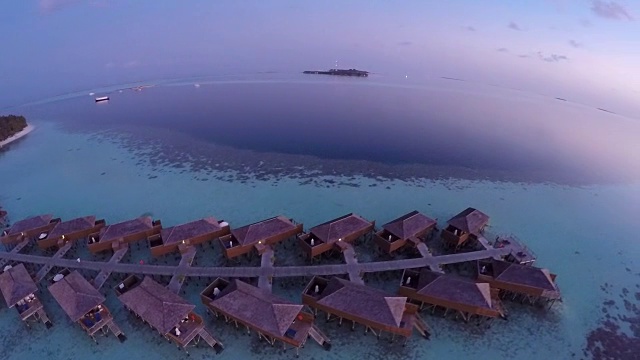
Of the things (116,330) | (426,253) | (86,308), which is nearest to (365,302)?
(426,253)

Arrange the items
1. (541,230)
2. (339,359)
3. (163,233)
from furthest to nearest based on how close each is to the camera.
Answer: (541,230), (163,233), (339,359)

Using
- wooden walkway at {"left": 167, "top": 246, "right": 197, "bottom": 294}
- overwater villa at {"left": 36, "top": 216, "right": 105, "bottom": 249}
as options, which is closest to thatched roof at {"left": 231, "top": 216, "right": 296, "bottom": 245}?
wooden walkway at {"left": 167, "top": 246, "right": 197, "bottom": 294}

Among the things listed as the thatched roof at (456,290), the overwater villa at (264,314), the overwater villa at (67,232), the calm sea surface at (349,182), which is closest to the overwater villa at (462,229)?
the calm sea surface at (349,182)

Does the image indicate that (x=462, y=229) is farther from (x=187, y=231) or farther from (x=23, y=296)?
(x=23, y=296)

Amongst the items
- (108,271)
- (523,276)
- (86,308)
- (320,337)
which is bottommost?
(320,337)

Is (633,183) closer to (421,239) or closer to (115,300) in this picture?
(421,239)

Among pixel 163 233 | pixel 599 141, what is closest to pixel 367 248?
pixel 163 233

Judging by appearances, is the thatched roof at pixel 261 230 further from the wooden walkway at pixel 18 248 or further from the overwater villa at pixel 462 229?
the wooden walkway at pixel 18 248
